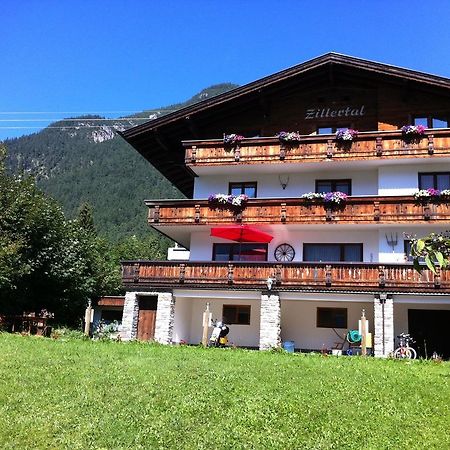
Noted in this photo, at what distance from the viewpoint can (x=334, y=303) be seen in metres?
22.9

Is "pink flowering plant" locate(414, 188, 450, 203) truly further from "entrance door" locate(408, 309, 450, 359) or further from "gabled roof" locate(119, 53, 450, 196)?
"gabled roof" locate(119, 53, 450, 196)

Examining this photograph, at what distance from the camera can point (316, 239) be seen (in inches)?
941

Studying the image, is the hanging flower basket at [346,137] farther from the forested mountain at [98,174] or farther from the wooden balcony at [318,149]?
the forested mountain at [98,174]

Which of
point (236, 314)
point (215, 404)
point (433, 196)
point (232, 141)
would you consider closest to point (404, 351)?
point (433, 196)

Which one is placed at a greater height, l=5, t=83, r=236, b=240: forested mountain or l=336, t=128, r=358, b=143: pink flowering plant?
l=5, t=83, r=236, b=240: forested mountain

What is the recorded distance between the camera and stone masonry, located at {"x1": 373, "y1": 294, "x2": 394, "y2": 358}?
19375 mm

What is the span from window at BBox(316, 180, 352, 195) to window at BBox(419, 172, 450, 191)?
9.79 ft

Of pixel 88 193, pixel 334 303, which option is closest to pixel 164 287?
pixel 334 303

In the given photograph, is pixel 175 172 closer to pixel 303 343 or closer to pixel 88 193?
pixel 303 343

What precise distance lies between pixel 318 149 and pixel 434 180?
4.89 metres

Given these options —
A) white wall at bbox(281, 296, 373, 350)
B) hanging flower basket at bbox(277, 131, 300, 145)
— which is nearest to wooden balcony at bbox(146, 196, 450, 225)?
hanging flower basket at bbox(277, 131, 300, 145)

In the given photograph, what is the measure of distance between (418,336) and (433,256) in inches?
786

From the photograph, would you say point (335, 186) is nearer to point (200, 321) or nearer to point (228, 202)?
point (228, 202)

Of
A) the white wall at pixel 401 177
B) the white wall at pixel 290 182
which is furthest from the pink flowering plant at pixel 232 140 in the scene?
the white wall at pixel 401 177
